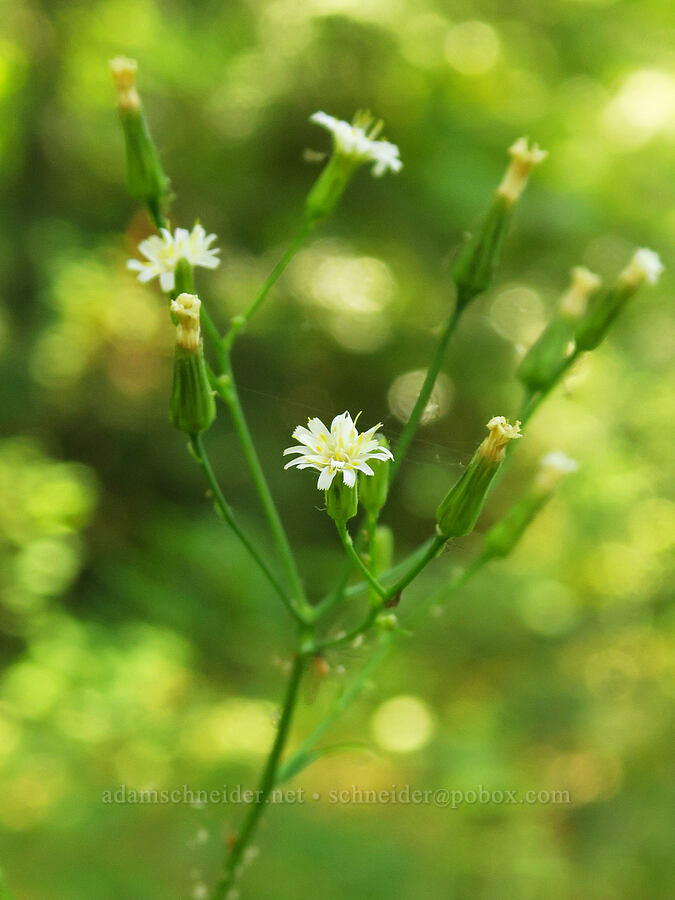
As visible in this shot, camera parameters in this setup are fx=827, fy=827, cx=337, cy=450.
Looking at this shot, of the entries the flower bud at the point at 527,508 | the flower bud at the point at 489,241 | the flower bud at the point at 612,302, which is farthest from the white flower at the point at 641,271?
the flower bud at the point at 527,508

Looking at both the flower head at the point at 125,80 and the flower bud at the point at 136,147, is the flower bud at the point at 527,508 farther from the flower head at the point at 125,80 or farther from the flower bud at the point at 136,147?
the flower head at the point at 125,80

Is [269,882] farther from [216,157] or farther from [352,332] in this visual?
[216,157]

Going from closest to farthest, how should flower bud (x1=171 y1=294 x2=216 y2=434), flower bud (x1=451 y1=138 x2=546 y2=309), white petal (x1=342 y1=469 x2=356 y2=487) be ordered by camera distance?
white petal (x1=342 y1=469 x2=356 y2=487) < flower bud (x1=171 y1=294 x2=216 y2=434) < flower bud (x1=451 y1=138 x2=546 y2=309)

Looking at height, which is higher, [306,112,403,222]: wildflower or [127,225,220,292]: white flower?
[306,112,403,222]: wildflower

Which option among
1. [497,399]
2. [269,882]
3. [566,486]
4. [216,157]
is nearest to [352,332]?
[497,399]

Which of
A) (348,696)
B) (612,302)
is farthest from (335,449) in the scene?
(612,302)

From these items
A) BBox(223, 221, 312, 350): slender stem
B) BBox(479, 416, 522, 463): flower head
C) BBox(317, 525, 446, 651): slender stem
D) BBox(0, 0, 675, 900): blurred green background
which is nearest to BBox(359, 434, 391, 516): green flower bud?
BBox(317, 525, 446, 651): slender stem

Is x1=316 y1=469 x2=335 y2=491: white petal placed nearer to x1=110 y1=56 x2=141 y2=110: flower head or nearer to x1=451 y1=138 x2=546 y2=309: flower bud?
x1=451 y1=138 x2=546 y2=309: flower bud
